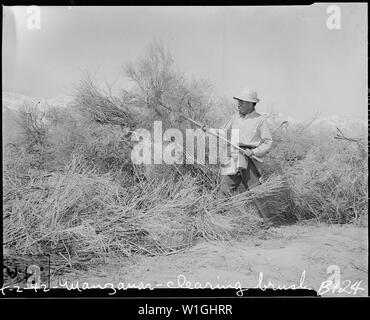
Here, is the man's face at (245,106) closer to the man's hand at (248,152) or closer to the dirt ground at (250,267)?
the man's hand at (248,152)

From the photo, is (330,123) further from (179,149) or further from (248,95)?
(179,149)

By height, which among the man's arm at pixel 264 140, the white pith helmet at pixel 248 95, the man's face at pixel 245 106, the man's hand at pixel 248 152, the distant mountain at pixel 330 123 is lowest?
the man's hand at pixel 248 152

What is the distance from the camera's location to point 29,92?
3.53 metres

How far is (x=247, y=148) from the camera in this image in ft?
12.0

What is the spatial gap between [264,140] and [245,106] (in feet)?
0.96

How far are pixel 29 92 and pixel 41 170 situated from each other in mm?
560

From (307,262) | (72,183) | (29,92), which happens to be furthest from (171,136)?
(307,262)

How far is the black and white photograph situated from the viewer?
340cm

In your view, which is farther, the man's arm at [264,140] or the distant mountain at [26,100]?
the man's arm at [264,140]

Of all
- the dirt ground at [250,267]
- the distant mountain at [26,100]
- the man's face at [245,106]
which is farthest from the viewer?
the man's face at [245,106]

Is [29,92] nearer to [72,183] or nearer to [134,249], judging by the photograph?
[72,183]

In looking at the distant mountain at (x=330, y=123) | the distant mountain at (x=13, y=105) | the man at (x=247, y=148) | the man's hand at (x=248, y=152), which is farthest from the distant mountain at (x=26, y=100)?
the distant mountain at (x=330, y=123)

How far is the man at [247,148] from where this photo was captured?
3.63 m

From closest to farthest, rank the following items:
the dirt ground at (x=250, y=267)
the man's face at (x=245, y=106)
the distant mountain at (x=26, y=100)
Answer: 1. the dirt ground at (x=250, y=267)
2. the distant mountain at (x=26, y=100)
3. the man's face at (x=245, y=106)
